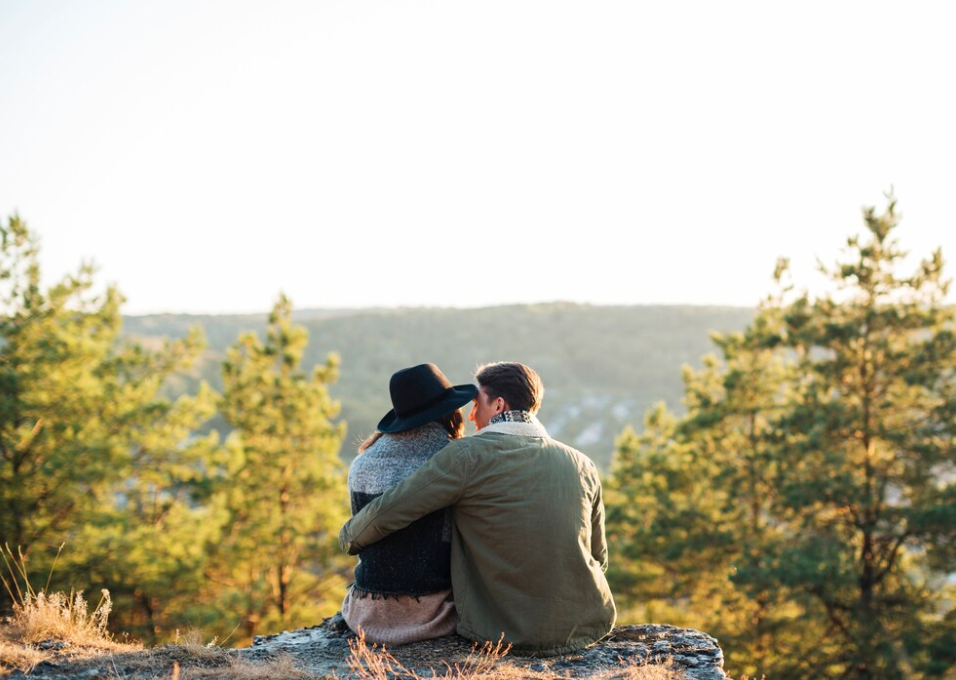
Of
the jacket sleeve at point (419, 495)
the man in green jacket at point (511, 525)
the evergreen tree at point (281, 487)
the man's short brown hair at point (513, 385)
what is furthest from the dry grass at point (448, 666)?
the evergreen tree at point (281, 487)

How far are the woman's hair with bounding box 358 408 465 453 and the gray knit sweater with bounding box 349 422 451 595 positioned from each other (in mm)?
114

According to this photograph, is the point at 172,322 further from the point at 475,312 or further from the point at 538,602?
the point at 538,602

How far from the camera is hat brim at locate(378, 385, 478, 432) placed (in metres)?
4.14

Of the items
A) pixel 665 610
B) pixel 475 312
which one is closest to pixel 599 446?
pixel 475 312

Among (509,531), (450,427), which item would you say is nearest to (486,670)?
(509,531)

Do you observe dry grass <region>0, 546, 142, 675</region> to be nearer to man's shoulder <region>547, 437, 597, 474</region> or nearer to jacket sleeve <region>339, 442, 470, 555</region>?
jacket sleeve <region>339, 442, 470, 555</region>

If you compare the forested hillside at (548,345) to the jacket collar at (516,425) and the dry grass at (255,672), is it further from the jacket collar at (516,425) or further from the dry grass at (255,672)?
the jacket collar at (516,425)

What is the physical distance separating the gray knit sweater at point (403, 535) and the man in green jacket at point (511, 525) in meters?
0.11

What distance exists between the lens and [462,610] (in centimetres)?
410

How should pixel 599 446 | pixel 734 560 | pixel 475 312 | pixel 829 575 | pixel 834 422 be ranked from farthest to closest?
pixel 475 312, pixel 599 446, pixel 734 560, pixel 834 422, pixel 829 575

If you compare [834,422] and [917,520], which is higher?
[834,422]

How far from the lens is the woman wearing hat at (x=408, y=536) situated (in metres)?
4.14

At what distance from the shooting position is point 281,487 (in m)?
16.5

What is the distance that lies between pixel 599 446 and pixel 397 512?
66355 mm
